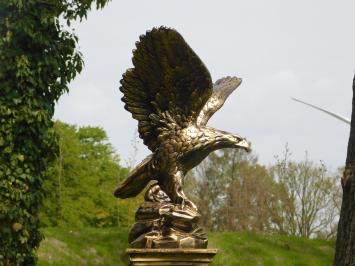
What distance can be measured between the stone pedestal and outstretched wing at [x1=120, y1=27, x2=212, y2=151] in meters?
0.98

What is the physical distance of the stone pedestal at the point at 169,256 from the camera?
5.40 meters

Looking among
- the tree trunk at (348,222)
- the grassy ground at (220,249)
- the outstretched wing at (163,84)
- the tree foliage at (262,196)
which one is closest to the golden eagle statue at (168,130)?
the outstretched wing at (163,84)

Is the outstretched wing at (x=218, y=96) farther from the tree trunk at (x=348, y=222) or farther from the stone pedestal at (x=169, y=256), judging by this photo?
the tree trunk at (x=348, y=222)

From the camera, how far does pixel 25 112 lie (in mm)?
12477

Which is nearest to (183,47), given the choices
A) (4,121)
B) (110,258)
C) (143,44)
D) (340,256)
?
(143,44)

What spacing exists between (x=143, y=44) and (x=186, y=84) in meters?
0.48

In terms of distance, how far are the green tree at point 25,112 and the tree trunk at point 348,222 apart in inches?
231

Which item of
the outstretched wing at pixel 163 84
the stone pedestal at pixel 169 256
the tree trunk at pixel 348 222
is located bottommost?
the stone pedestal at pixel 169 256

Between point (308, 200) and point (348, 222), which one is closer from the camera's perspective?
point (348, 222)

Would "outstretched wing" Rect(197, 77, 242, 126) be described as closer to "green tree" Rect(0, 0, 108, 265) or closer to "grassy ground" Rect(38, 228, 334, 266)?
"green tree" Rect(0, 0, 108, 265)

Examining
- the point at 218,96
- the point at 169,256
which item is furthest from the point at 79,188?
the point at 169,256

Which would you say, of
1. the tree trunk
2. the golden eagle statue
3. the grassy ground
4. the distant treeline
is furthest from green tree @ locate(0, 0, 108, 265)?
the distant treeline

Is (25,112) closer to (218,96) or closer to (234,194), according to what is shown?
(218,96)

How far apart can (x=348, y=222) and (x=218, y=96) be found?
319cm
